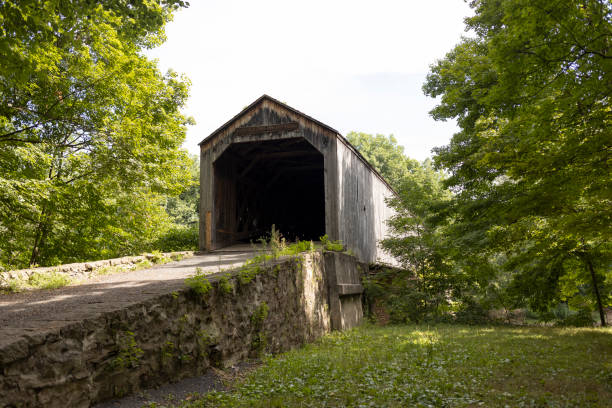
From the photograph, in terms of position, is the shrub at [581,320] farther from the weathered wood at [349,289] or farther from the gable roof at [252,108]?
the gable roof at [252,108]

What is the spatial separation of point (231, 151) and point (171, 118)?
342 centimetres

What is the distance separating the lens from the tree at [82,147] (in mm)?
10844

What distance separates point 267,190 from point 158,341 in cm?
1256

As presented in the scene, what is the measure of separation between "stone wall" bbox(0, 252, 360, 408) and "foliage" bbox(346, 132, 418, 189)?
32.8 metres

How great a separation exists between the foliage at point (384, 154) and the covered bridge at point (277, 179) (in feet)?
75.5

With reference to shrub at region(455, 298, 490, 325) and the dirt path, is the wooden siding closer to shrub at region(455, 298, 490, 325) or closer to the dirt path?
shrub at region(455, 298, 490, 325)

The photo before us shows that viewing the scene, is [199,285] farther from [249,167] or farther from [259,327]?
[249,167]

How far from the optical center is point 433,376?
16.8ft

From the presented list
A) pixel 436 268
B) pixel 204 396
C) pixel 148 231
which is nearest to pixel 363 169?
pixel 436 268

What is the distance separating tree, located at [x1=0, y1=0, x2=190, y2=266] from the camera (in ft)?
35.6

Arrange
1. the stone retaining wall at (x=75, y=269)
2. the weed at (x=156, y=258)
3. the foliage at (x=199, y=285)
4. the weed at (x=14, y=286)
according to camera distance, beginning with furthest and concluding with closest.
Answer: the weed at (x=156, y=258) < the stone retaining wall at (x=75, y=269) < the weed at (x=14, y=286) < the foliage at (x=199, y=285)

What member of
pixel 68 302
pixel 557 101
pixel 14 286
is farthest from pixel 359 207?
pixel 68 302

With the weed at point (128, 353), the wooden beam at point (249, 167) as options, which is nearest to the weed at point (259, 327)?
the weed at point (128, 353)

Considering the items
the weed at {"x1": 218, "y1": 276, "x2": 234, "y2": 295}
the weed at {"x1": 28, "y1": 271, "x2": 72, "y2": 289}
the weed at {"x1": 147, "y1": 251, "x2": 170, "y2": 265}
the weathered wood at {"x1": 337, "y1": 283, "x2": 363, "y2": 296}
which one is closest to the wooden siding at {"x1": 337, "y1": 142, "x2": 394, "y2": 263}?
the weathered wood at {"x1": 337, "y1": 283, "x2": 363, "y2": 296}
